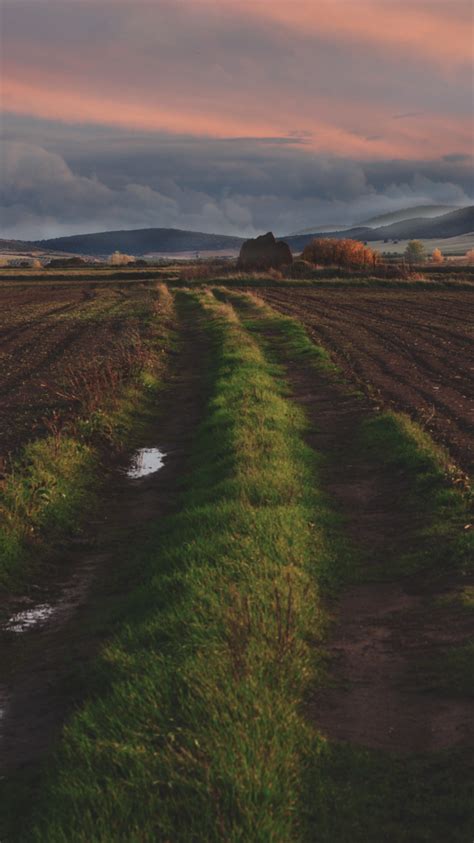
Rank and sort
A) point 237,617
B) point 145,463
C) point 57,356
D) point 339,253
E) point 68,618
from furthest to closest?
point 339,253
point 57,356
point 145,463
point 68,618
point 237,617

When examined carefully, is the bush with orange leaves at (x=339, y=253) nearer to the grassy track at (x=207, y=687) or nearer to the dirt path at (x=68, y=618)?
the dirt path at (x=68, y=618)

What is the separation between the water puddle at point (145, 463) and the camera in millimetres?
12305

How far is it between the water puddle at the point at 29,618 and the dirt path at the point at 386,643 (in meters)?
2.87

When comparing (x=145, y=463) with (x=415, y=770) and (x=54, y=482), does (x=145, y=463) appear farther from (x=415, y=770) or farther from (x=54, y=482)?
(x=415, y=770)

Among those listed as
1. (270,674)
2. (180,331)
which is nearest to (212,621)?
(270,674)

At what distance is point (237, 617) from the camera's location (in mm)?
6352

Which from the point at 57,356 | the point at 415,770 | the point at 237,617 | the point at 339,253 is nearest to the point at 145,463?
the point at 237,617

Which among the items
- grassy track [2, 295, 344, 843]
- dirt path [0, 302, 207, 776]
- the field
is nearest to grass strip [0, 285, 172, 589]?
the field

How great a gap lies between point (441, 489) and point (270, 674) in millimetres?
5135

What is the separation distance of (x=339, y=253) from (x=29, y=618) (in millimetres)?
71362

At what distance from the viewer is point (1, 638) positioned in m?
7.26

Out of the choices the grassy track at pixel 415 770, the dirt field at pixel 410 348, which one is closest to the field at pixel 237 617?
the grassy track at pixel 415 770

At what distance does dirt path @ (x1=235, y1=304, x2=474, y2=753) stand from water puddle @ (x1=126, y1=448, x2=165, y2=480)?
117 inches

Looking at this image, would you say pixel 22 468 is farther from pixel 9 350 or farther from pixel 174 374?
pixel 9 350
